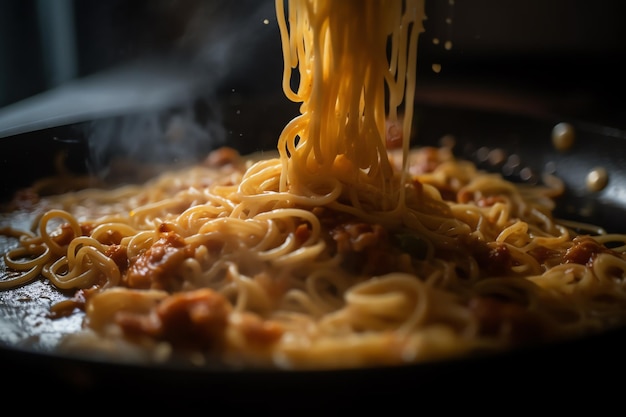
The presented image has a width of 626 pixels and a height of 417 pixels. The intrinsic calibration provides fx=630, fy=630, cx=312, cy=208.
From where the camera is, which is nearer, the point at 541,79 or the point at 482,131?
the point at 482,131

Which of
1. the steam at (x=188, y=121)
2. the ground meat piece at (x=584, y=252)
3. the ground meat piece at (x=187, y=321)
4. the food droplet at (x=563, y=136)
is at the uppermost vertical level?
the steam at (x=188, y=121)

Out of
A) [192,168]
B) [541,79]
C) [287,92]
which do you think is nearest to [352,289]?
[287,92]

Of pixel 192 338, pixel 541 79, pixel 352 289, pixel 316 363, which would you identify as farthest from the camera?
pixel 541 79

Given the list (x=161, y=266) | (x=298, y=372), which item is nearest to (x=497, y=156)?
(x=161, y=266)

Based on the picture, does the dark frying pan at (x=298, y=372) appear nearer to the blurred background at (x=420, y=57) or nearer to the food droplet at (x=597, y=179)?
the food droplet at (x=597, y=179)

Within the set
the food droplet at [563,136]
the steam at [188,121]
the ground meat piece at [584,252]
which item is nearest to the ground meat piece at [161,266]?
the steam at [188,121]

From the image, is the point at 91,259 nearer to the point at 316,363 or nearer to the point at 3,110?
the point at 316,363
